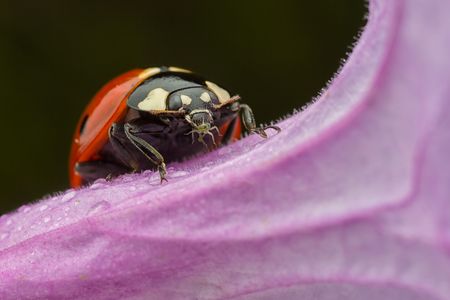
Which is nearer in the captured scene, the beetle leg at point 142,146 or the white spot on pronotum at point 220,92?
the beetle leg at point 142,146

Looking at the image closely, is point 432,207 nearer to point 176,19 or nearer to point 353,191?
point 353,191

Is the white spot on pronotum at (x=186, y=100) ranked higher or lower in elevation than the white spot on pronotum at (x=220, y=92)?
lower

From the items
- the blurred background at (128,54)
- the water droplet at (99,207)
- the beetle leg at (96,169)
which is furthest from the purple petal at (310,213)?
the blurred background at (128,54)

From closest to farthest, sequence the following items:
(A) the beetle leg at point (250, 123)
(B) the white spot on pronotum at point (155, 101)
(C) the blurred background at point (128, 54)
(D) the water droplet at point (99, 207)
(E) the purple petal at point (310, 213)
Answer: (E) the purple petal at point (310, 213)
(D) the water droplet at point (99, 207)
(A) the beetle leg at point (250, 123)
(B) the white spot on pronotum at point (155, 101)
(C) the blurred background at point (128, 54)

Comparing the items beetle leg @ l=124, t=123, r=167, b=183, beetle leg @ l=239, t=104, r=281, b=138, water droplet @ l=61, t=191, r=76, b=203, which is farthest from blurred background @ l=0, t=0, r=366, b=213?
water droplet @ l=61, t=191, r=76, b=203

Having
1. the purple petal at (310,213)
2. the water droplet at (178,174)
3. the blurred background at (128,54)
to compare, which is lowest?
the purple petal at (310,213)

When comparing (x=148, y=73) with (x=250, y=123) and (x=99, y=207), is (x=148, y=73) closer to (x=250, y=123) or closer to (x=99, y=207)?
(x=250, y=123)

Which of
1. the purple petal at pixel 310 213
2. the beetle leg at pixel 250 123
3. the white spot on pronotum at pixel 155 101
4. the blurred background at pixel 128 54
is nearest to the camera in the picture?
the purple petal at pixel 310 213

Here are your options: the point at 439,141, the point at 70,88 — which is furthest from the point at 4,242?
the point at 70,88

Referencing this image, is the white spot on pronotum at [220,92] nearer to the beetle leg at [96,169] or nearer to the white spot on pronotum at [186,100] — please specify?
the white spot on pronotum at [186,100]
